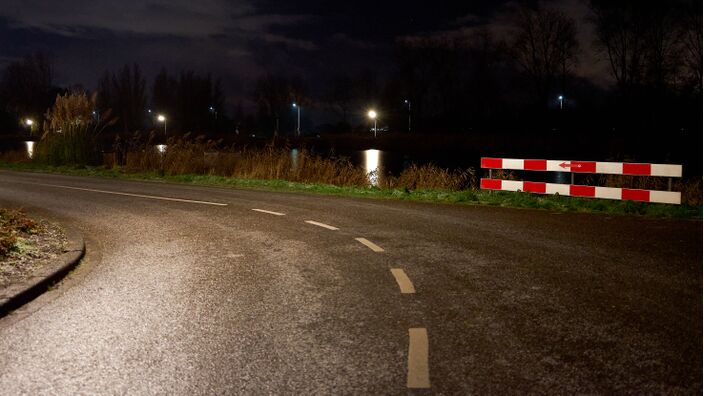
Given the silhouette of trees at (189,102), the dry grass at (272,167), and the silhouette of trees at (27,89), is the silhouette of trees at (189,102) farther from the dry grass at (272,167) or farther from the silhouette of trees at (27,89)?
the dry grass at (272,167)

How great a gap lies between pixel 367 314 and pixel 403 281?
1311 millimetres

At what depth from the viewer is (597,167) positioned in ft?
46.8

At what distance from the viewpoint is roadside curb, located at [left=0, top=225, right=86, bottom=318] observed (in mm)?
5809

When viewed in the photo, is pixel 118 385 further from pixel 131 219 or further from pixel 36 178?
pixel 36 178

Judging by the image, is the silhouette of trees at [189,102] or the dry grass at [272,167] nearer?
the dry grass at [272,167]

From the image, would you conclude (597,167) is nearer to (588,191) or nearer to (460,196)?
(588,191)

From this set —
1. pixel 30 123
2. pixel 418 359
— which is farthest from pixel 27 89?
pixel 418 359

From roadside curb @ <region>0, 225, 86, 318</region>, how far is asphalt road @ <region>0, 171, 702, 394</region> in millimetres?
124

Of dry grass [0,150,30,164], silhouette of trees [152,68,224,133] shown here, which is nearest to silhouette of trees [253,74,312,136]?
silhouette of trees [152,68,224,133]

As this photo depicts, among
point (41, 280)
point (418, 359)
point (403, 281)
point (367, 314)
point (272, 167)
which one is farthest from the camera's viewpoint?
point (272, 167)

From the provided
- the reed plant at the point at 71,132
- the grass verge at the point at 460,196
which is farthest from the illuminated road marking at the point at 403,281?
the reed plant at the point at 71,132

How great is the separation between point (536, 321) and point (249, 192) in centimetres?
1290

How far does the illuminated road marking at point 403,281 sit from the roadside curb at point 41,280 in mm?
3693

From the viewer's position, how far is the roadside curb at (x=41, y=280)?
5809 mm
